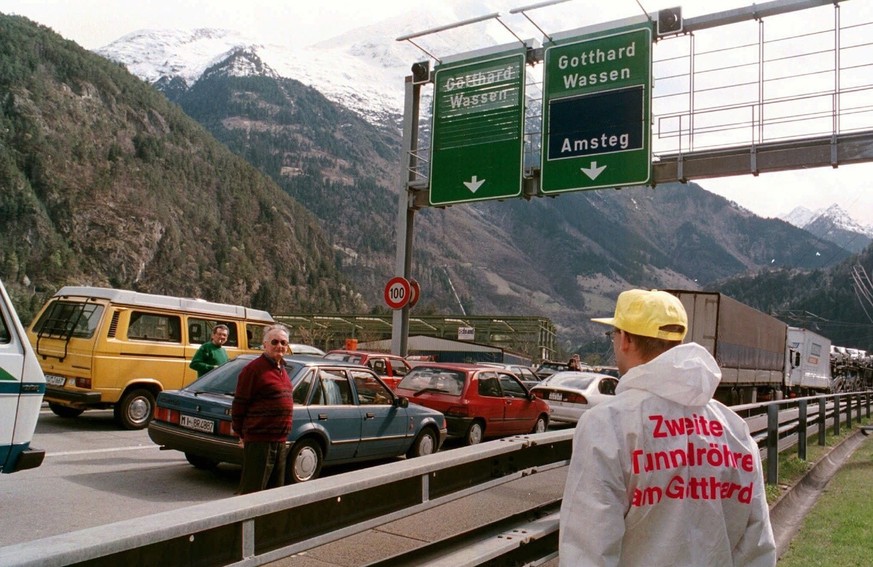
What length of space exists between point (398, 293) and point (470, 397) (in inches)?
178

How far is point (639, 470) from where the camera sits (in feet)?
7.35

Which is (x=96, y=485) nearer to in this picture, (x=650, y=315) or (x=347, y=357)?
(x=650, y=315)

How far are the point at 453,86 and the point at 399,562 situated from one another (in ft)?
49.0

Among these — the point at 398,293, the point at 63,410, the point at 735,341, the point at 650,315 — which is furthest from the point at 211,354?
the point at 735,341

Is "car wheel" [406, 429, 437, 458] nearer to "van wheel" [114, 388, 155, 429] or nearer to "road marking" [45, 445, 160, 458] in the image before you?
"road marking" [45, 445, 160, 458]

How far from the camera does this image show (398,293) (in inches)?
669

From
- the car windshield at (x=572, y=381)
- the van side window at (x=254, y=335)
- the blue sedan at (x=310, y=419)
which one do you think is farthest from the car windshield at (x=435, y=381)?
the car windshield at (x=572, y=381)

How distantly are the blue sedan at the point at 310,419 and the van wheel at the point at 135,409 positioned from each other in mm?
3592

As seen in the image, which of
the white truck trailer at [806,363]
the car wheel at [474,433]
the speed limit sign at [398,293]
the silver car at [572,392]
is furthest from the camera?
the white truck trailer at [806,363]

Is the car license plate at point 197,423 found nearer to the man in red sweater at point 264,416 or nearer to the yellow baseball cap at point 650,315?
the man in red sweater at point 264,416

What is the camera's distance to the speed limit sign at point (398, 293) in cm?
1688

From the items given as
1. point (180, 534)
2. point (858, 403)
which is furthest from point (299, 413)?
point (858, 403)

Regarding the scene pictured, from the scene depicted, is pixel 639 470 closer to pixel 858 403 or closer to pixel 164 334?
pixel 164 334

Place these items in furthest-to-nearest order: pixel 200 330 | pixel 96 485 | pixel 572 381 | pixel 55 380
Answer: pixel 572 381 < pixel 200 330 < pixel 55 380 < pixel 96 485
